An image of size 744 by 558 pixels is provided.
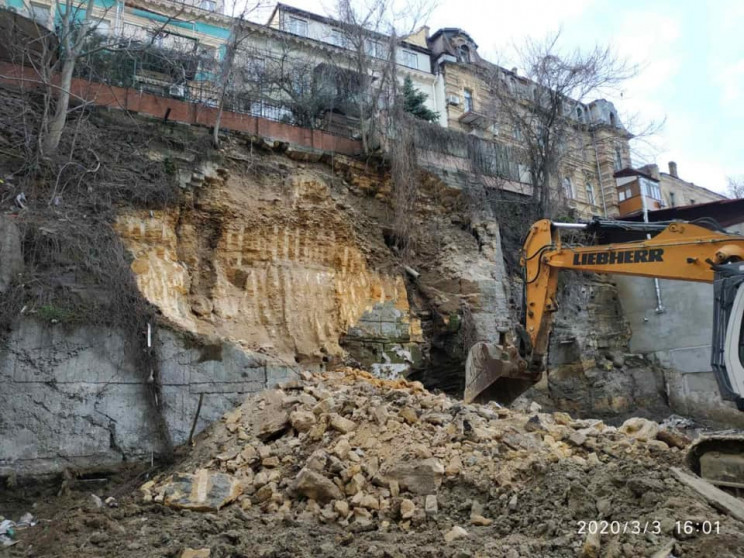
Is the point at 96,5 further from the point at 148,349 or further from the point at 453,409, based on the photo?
the point at 453,409

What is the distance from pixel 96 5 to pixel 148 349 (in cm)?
1445

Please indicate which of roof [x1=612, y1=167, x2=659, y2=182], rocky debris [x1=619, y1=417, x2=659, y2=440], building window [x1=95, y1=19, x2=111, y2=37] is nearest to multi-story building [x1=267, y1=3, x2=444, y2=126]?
building window [x1=95, y1=19, x2=111, y2=37]

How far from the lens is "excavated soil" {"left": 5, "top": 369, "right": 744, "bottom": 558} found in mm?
4363

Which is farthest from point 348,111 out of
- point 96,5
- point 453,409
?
point 96,5

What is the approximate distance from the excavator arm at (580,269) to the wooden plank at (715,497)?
0.94 metres

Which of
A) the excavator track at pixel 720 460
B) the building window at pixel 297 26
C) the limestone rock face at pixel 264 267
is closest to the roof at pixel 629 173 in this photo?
the building window at pixel 297 26

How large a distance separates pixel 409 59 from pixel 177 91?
48.1 feet

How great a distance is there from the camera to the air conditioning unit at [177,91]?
11.2 m

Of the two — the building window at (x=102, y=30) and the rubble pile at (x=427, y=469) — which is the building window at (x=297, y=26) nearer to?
the building window at (x=102, y=30)

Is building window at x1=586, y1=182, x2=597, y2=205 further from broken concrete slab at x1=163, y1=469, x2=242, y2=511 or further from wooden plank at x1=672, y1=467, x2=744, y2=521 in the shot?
broken concrete slab at x1=163, y1=469, x2=242, y2=511

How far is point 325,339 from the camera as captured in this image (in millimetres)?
10125

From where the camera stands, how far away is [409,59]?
78.5ft

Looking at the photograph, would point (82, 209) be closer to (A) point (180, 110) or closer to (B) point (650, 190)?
(A) point (180, 110)

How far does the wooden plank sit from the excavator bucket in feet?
9.74
